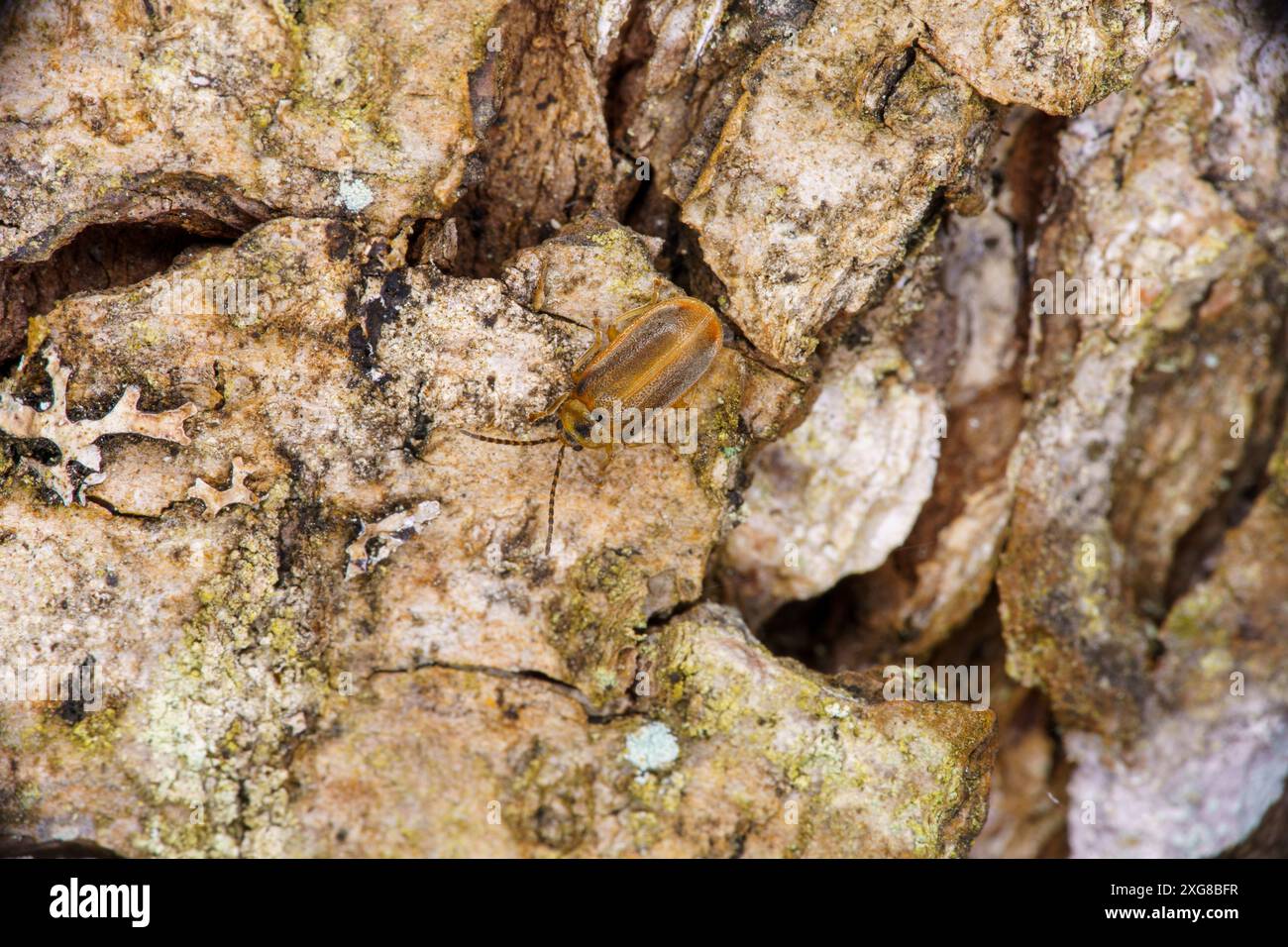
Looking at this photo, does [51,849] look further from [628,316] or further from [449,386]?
[628,316]

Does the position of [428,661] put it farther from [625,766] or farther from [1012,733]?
[1012,733]

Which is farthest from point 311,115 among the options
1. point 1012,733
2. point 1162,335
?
point 1012,733

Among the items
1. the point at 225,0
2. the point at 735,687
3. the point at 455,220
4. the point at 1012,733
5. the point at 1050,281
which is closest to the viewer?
the point at 225,0

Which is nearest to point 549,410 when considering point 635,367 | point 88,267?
point 635,367

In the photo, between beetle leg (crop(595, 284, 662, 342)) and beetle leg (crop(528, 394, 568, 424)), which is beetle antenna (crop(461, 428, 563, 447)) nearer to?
beetle leg (crop(528, 394, 568, 424))

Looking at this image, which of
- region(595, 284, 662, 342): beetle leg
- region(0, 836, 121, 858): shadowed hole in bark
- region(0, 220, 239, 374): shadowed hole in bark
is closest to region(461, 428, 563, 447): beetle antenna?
region(595, 284, 662, 342): beetle leg

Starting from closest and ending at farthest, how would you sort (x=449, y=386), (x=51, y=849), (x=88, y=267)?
(x=51, y=849) < (x=449, y=386) < (x=88, y=267)
